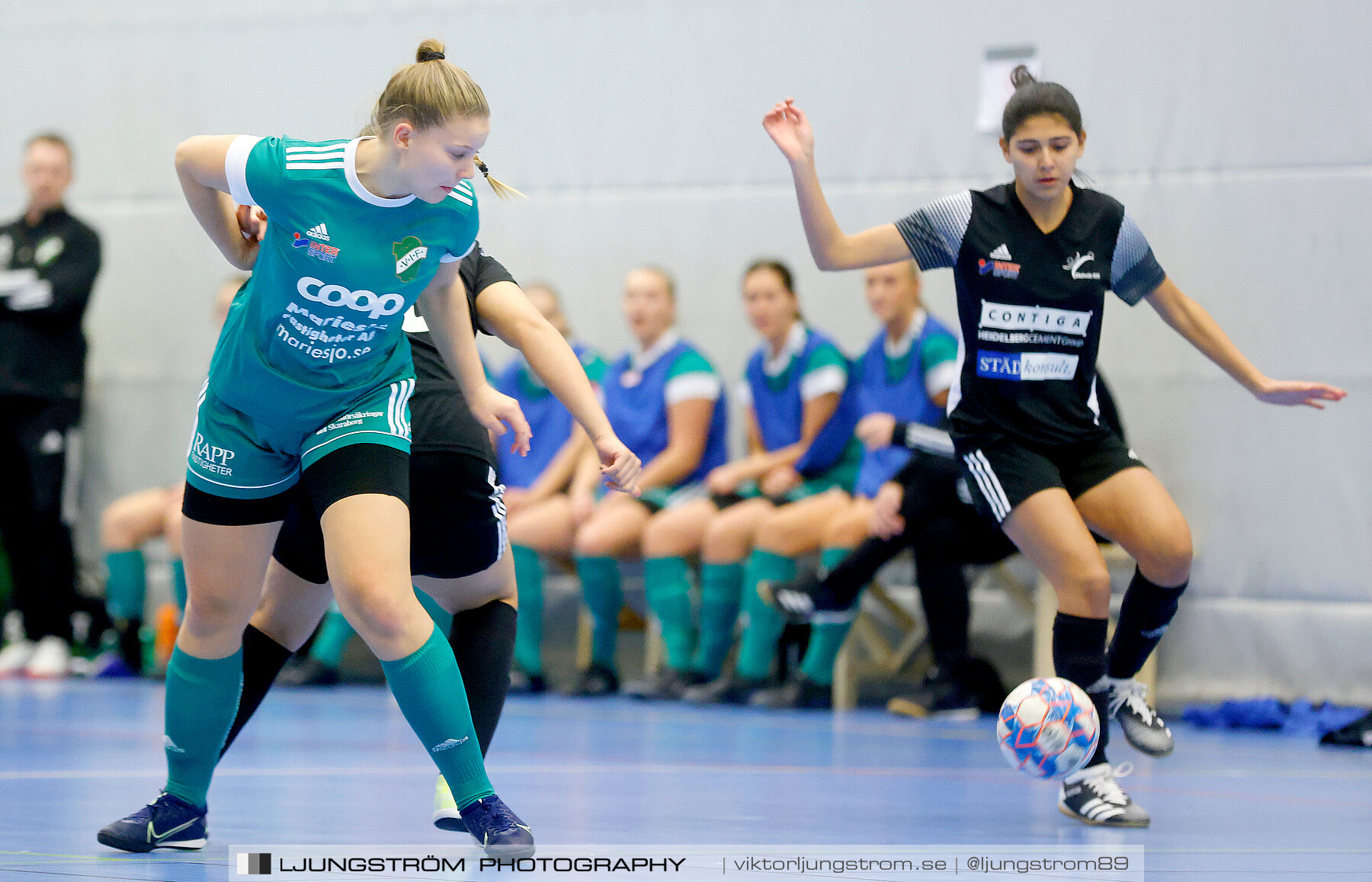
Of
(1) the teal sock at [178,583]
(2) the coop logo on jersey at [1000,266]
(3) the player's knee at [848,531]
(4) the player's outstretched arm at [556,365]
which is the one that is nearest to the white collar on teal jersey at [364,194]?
(4) the player's outstretched arm at [556,365]

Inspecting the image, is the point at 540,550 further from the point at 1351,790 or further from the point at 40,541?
the point at 1351,790

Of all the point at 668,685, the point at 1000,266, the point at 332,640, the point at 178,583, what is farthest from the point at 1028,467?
the point at 178,583

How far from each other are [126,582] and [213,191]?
18.7ft

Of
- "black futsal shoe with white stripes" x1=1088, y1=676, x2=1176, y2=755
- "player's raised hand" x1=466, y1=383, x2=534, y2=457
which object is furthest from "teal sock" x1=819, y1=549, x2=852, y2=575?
"player's raised hand" x1=466, y1=383, x2=534, y2=457

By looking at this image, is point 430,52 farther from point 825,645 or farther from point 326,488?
point 825,645

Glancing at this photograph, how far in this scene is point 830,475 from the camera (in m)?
7.67

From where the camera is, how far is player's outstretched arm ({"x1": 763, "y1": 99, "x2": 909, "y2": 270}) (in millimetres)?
4055

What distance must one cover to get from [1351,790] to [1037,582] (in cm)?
266

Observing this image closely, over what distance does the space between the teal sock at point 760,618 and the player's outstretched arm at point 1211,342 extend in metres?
3.02

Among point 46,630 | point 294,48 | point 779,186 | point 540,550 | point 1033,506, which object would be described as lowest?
point 46,630

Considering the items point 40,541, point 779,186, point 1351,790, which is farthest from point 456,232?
point 40,541

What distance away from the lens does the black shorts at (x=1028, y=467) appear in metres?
4.19

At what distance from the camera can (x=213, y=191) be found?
10.7 ft

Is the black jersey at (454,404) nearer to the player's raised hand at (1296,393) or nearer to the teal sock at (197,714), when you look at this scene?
the teal sock at (197,714)
